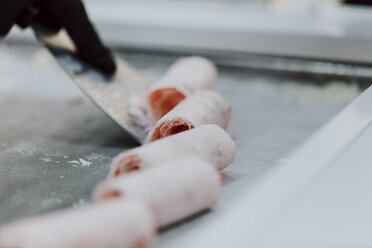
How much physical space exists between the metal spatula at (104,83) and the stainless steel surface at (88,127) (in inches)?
3.9

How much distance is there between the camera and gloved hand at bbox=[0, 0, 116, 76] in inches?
79.9

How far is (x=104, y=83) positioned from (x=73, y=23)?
0.27 m

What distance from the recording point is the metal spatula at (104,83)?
6.03 ft

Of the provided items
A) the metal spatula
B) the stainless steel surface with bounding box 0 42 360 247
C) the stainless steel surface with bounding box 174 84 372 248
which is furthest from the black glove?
the stainless steel surface with bounding box 174 84 372 248

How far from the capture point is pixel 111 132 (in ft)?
6.59

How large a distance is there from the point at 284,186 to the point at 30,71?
6.36ft

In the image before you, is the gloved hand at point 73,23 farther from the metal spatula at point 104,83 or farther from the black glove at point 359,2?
the black glove at point 359,2

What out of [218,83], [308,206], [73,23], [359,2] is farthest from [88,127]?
[359,2]

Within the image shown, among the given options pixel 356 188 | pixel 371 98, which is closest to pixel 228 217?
pixel 356 188

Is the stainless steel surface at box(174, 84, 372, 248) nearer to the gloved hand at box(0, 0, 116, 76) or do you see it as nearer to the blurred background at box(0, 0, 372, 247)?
the blurred background at box(0, 0, 372, 247)

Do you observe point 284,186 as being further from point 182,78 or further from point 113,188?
point 182,78

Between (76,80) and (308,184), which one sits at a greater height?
(308,184)

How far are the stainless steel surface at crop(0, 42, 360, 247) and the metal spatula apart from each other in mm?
99

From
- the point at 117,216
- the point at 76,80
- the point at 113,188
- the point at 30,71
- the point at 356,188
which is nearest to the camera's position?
the point at 117,216
